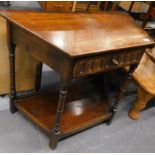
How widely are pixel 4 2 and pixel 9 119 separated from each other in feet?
2.45

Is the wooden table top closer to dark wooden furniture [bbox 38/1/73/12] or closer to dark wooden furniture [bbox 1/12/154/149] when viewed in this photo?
dark wooden furniture [bbox 1/12/154/149]

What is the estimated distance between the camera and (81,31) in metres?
1.11

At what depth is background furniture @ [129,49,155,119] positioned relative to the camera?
1.53 metres

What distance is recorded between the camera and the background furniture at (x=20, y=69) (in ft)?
4.61

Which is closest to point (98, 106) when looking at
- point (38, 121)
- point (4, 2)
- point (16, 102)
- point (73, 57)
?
point (38, 121)

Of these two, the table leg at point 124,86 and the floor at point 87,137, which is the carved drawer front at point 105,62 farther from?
the floor at point 87,137

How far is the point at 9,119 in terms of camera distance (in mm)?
1500

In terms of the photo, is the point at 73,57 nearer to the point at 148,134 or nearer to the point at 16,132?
the point at 16,132

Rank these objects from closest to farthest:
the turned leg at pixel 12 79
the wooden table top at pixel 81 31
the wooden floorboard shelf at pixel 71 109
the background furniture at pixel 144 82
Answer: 1. the wooden table top at pixel 81 31
2. the turned leg at pixel 12 79
3. the wooden floorboard shelf at pixel 71 109
4. the background furniture at pixel 144 82

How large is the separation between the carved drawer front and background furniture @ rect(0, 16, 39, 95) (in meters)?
Result: 0.54

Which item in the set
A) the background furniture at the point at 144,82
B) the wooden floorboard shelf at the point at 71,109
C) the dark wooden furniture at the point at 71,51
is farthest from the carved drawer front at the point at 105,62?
the wooden floorboard shelf at the point at 71,109

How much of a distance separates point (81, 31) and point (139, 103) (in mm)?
796

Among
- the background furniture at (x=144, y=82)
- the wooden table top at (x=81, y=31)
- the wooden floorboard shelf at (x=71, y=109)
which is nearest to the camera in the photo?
the wooden table top at (x=81, y=31)

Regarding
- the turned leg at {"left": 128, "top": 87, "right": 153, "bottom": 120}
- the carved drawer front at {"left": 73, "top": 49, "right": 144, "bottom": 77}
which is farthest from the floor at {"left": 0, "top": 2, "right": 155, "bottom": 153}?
the carved drawer front at {"left": 73, "top": 49, "right": 144, "bottom": 77}
